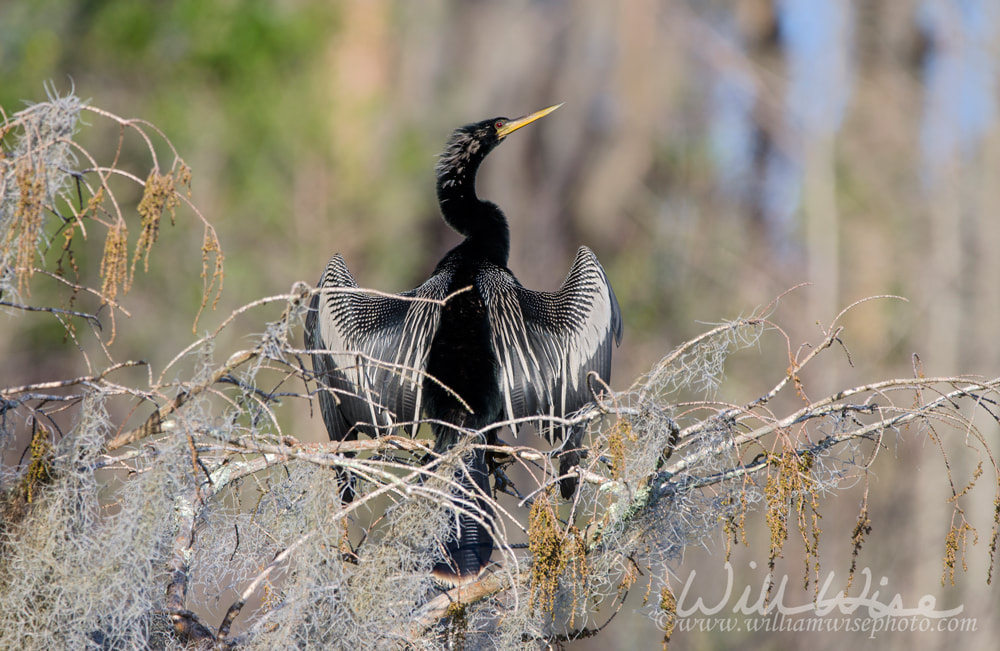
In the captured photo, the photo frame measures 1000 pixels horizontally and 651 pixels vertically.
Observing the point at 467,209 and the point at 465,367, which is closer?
the point at 465,367

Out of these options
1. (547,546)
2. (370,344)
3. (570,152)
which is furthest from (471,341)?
(570,152)

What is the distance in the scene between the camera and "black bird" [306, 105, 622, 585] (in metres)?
3.50

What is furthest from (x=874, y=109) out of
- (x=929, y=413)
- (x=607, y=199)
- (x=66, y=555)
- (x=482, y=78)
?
(x=66, y=555)

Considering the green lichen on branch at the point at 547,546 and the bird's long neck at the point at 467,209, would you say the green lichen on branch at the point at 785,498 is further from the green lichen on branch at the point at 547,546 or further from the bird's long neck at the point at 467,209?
the bird's long neck at the point at 467,209

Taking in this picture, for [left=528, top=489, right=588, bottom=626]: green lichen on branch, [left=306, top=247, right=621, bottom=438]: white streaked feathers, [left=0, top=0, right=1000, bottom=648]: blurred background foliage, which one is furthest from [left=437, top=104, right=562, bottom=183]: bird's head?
[left=0, top=0, right=1000, bottom=648]: blurred background foliage

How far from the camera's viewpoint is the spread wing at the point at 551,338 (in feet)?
11.9

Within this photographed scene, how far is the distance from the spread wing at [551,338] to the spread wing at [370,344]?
273 millimetres

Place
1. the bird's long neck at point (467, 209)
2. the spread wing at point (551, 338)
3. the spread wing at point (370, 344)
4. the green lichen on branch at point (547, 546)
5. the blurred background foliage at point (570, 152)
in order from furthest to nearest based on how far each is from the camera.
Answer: the blurred background foliage at point (570, 152)
the bird's long neck at point (467, 209)
the spread wing at point (551, 338)
the spread wing at point (370, 344)
the green lichen on branch at point (547, 546)

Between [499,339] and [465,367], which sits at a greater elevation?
[499,339]

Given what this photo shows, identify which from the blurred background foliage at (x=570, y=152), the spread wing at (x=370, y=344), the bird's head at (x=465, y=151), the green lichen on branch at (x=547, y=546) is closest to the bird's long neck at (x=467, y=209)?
the bird's head at (x=465, y=151)

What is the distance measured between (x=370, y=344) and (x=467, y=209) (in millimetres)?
876

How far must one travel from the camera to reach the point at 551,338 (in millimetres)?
3896

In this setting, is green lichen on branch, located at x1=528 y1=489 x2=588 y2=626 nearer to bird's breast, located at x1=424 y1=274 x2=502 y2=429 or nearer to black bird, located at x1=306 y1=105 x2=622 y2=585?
black bird, located at x1=306 y1=105 x2=622 y2=585

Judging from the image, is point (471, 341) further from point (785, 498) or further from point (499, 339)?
point (785, 498)
